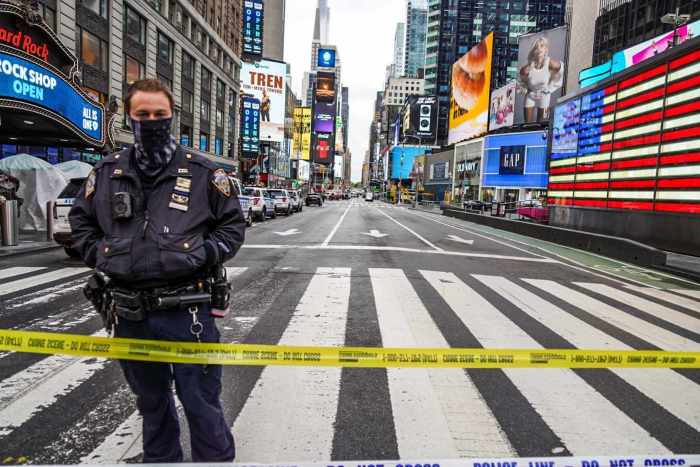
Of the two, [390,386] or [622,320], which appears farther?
[622,320]

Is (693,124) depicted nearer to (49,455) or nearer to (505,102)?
(49,455)

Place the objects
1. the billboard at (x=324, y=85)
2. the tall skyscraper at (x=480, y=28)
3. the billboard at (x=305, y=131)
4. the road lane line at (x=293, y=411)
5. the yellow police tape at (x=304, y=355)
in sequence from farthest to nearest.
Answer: the billboard at (x=324, y=85) < the billboard at (x=305, y=131) < the tall skyscraper at (x=480, y=28) < the road lane line at (x=293, y=411) < the yellow police tape at (x=304, y=355)

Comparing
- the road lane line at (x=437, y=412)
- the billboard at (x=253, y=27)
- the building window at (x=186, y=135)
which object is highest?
the billboard at (x=253, y=27)

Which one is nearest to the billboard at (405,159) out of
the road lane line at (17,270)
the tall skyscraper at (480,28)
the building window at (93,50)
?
the tall skyscraper at (480,28)

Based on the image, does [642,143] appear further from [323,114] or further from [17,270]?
[323,114]

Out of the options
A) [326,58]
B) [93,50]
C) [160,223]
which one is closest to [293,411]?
[160,223]

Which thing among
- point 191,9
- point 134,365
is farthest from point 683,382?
point 191,9

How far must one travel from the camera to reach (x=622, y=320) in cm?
652

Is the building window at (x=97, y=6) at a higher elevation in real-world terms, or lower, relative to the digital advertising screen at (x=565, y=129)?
higher

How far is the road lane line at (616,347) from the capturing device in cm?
379

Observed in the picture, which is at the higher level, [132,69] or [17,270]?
[132,69]

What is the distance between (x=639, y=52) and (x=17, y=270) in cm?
5183

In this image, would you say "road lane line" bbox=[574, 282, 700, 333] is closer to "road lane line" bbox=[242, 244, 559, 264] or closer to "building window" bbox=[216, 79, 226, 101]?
"road lane line" bbox=[242, 244, 559, 264]

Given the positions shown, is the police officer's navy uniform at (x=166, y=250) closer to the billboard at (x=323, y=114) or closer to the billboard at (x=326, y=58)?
the billboard at (x=323, y=114)
